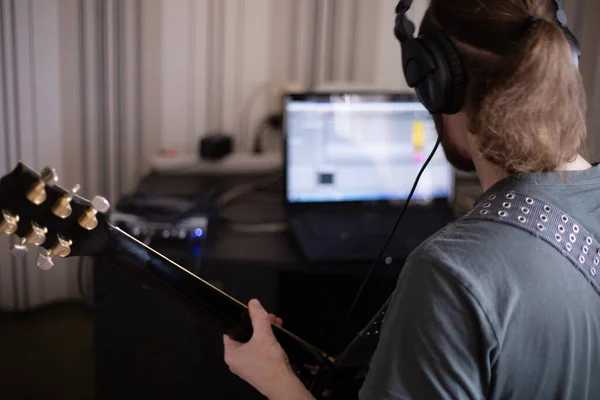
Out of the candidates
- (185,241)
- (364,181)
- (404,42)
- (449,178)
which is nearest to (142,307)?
(185,241)

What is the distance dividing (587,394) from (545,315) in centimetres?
13

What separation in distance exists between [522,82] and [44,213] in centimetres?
55

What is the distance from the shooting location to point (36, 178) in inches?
30.6

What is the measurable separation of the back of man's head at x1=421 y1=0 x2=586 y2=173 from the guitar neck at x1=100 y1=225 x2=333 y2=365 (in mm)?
510

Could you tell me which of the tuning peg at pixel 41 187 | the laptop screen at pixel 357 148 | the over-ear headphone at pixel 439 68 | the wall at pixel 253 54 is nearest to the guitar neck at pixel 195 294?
the tuning peg at pixel 41 187

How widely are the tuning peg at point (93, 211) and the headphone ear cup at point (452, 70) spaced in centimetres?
43

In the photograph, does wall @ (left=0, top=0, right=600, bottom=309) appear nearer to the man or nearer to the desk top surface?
the desk top surface

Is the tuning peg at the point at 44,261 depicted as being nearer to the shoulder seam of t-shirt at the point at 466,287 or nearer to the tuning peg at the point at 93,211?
the tuning peg at the point at 93,211

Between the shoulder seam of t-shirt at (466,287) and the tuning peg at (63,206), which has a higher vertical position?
the tuning peg at (63,206)

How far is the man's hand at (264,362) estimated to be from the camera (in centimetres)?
99

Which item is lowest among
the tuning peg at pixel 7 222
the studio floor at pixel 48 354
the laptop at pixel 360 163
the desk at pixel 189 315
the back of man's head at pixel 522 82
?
the studio floor at pixel 48 354

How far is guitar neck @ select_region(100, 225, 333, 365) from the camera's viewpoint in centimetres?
104

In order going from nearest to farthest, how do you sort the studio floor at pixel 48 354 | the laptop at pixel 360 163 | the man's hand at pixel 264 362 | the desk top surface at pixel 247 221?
the man's hand at pixel 264 362
the desk top surface at pixel 247 221
the laptop at pixel 360 163
the studio floor at pixel 48 354

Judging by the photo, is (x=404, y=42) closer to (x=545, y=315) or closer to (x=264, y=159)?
(x=545, y=315)
